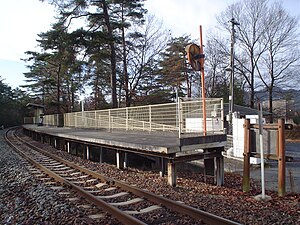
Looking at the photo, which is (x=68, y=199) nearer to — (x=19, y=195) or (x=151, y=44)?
(x=19, y=195)

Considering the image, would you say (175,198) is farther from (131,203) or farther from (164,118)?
(164,118)

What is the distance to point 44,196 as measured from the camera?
6.46 m

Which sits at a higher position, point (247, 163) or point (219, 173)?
point (247, 163)

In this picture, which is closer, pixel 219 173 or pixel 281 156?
pixel 281 156

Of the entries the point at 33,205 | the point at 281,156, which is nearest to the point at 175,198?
the point at 281,156

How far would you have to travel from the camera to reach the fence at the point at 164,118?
9758mm

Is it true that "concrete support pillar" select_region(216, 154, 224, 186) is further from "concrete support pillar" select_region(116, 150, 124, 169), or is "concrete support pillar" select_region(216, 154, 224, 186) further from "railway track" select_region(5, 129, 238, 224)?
"concrete support pillar" select_region(116, 150, 124, 169)

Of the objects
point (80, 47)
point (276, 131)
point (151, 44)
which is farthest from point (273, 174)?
point (151, 44)

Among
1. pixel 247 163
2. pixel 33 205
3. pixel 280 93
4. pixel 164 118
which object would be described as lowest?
pixel 33 205

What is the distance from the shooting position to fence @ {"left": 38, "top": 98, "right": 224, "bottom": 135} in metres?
9.76

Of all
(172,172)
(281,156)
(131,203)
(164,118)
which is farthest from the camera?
(164,118)

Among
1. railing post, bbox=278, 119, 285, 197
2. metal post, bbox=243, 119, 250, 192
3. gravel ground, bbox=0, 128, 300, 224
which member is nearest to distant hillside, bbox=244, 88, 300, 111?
metal post, bbox=243, 119, 250, 192

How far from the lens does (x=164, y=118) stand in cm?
1196

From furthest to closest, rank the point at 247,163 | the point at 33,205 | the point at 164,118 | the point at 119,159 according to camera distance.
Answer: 1. the point at 164,118
2. the point at 119,159
3. the point at 247,163
4. the point at 33,205
